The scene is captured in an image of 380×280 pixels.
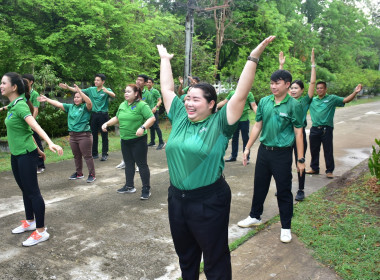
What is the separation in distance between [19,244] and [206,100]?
291 centimetres

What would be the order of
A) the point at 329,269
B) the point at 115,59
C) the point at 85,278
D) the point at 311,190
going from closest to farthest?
the point at 85,278 → the point at 329,269 → the point at 311,190 → the point at 115,59

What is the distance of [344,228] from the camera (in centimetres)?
444

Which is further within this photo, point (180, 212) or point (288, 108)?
point (288, 108)

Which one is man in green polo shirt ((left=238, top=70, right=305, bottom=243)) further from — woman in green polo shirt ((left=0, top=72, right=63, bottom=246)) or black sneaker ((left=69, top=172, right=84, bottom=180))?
black sneaker ((left=69, top=172, right=84, bottom=180))

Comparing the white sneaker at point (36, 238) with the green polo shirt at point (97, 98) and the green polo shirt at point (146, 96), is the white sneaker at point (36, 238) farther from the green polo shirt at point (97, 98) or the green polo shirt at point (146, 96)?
the green polo shirt at point (146, 96)

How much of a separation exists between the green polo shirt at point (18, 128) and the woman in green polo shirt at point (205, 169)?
209 cm

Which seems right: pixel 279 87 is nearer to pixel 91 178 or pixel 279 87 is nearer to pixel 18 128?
pixel 18 128

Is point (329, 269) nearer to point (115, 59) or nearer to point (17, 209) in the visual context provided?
point (17, 209)

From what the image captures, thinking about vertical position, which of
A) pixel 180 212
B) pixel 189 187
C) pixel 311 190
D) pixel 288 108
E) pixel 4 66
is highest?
pixel 4 66

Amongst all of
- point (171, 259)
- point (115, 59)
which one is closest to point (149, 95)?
point (115, 59)

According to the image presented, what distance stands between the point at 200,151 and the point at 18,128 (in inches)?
97.9

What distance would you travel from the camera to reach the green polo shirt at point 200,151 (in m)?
2.48

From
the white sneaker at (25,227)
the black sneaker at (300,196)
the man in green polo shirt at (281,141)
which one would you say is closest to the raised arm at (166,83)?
the man in green polo shirt at (281,141)

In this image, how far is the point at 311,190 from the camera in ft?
20.1
